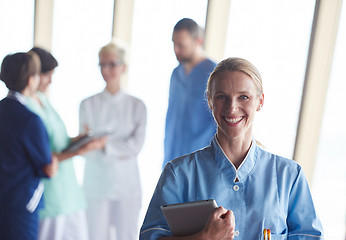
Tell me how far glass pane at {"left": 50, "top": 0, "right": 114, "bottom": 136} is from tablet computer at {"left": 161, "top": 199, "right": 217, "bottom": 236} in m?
2.43

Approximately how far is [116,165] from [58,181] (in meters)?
0.52

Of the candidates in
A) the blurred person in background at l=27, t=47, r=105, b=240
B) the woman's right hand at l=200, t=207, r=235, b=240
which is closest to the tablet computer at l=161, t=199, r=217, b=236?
the woman's right hand at l=200, t=207, r=235, b=240

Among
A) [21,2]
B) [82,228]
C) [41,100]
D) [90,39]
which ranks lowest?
[82,228]

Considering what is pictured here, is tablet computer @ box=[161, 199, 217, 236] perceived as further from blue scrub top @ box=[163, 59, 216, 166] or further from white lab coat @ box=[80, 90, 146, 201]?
white lab coat @ box=[80, 90, 146, 201]

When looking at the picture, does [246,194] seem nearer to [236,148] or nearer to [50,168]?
[236,148]

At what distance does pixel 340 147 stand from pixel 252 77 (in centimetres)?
227

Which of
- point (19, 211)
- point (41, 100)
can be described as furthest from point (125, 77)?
point (19, 211)

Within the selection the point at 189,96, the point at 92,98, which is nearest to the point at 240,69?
the point at 189,96

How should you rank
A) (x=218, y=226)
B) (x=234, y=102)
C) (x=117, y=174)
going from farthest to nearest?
(x=117, y=174) → (x=234, y=102) → (x=218, y=226)

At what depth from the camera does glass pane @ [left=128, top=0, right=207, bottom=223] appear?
330 cm

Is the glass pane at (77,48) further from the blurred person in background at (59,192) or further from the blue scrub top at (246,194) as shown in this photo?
the blue scrub top at (246,194)

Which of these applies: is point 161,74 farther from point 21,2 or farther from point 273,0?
point 21,2

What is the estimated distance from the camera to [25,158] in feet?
7.70

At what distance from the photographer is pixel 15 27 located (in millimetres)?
3498
